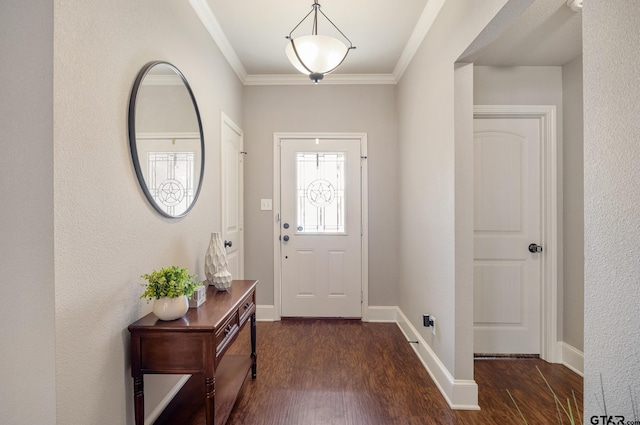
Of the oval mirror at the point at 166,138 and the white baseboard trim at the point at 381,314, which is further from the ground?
the oval mirror at the point at 166,138

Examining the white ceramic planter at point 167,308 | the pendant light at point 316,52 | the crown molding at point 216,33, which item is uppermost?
the crown molding at point 216,33

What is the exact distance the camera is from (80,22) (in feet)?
3.71

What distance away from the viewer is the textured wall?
1.06 metres

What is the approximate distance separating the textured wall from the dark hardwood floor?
626 millimetres

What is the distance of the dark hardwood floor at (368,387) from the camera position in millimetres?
1833

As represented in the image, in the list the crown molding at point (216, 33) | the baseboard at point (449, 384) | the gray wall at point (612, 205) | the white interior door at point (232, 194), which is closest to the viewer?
the gray wall at point (612, 205)

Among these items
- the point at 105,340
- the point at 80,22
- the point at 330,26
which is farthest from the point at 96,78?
the point at 330,26

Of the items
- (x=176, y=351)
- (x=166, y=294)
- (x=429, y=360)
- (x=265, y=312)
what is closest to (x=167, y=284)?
(x=166, y=294)

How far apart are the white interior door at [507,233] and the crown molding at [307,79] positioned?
128cm

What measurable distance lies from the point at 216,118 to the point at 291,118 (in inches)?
42.0

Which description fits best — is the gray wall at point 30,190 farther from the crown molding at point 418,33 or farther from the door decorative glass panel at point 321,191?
the door decorative glass panel at point 321,191

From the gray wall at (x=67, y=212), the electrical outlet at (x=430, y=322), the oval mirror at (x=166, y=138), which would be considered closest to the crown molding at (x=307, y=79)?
the oval mirror at (x=166, y=138)

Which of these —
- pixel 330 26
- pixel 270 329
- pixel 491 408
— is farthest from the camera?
pixel 270 329

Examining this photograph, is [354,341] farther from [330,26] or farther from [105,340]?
[330,26]
